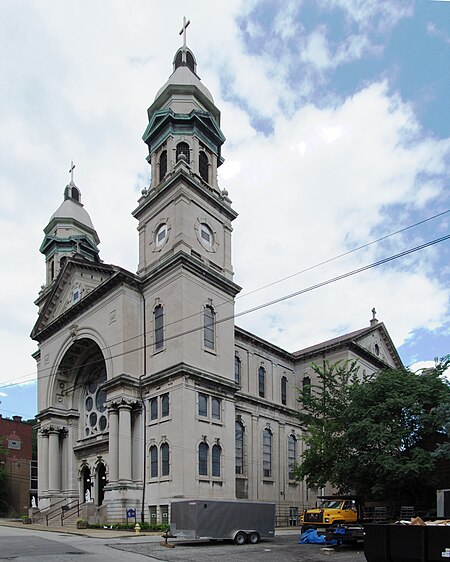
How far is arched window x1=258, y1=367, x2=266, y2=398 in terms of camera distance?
4897 centimetres

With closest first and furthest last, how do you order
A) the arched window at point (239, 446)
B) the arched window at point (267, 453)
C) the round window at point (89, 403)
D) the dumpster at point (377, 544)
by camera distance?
1. the dumpster at point (377, 544)
2. the arched window at point (239, 446)
3. the arched window at point (267, 453)
4. the round window at point (89, 403)

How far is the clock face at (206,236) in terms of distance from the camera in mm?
42750

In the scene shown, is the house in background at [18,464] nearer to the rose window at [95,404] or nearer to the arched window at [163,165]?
the rose window at [95,404]

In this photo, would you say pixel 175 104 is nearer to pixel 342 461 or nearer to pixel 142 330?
pixel 142 330

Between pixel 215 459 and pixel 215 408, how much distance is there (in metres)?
3.29

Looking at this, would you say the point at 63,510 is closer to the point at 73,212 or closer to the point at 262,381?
the point at 262,381

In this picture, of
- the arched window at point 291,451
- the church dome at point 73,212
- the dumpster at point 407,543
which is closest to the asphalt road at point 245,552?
the dumpster at point 407,543

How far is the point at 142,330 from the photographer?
41.0m

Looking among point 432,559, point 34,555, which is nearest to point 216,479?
point 34,555

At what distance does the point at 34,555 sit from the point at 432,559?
12957 millimetres

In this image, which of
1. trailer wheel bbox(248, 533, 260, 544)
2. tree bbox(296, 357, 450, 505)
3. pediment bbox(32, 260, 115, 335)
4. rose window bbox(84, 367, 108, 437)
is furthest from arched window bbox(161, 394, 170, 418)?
trailer wheel bbox(248, 533, 260, 544)

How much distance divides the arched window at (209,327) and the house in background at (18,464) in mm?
33683

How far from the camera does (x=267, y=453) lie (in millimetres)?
47406

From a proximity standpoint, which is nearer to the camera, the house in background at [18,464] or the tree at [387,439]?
the tree at [387,439]
